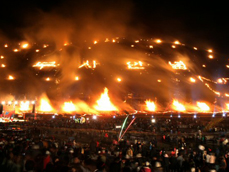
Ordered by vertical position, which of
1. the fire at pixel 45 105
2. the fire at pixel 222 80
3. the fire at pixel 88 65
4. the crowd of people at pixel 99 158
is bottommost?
the crowd of people at pixel 99 158

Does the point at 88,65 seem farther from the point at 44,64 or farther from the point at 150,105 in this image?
the point at 150,105

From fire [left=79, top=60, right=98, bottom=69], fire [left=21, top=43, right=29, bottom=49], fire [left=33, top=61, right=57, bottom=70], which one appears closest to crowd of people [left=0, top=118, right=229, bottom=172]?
fire [left=79, top=60, right=98, bottom=69]

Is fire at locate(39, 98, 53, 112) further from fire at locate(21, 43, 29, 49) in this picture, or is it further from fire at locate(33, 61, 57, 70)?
fire at locate(21, 43, 29, 49)

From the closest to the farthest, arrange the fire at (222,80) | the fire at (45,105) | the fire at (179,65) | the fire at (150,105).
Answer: the fire at (150,105), the fire at (45,105), the fire at (222,80), the fire at (179,65)

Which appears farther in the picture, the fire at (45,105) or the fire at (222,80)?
the fire at (222,80)

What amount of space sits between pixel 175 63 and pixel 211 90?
50.2 feet

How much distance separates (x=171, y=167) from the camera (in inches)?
378

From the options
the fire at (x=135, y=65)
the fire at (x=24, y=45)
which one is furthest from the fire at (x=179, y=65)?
the fire at (x=24, y=45)

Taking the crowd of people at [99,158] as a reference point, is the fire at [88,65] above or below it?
above

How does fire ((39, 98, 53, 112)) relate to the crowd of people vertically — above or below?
above

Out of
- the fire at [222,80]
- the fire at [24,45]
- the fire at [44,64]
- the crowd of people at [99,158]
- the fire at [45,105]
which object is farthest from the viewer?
the fire at [24,45]

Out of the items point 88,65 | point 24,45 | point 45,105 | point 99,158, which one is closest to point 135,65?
point 88,65

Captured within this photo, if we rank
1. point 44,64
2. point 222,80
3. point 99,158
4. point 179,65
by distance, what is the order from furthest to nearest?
point 44,64
point 179,65
point 222,80
point 99,158

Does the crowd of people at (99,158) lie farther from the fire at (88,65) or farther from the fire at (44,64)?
the fire at (44,64)
